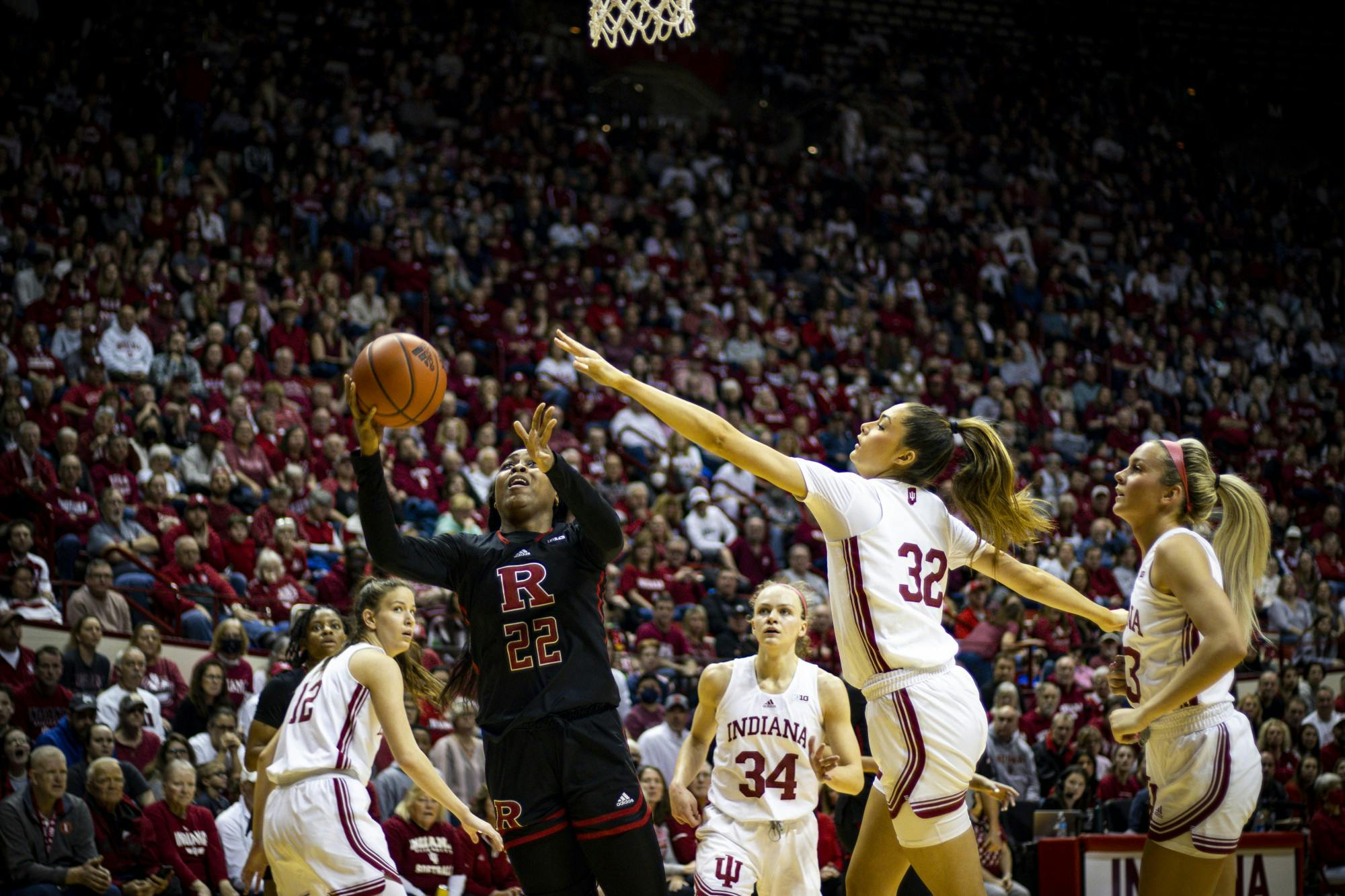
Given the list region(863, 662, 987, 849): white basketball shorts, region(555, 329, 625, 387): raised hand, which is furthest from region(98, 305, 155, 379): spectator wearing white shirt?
region(863, 662, 987, 849): white basketball shorts

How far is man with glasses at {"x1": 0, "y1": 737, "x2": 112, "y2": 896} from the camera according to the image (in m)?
7.18

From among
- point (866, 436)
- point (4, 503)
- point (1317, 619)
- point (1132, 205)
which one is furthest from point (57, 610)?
point (1132, 205)

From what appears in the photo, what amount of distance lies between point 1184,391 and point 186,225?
1215 centimetres

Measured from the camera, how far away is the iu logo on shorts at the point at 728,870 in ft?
16.7

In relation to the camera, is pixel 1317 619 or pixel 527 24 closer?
pixel 1317 619

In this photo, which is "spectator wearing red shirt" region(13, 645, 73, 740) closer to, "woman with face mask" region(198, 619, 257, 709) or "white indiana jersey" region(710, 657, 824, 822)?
"woman with face mask" region(198, 619, 257, 709)

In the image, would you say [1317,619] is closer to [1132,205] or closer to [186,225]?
[1132,205]

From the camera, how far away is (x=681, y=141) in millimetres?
19453

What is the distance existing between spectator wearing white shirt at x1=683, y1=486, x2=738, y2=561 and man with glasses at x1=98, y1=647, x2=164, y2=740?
5.37m

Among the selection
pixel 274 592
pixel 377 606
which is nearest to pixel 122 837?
pixel 274 592

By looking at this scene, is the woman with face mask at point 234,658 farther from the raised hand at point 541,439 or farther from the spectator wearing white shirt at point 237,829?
the raised hand at point 541,439

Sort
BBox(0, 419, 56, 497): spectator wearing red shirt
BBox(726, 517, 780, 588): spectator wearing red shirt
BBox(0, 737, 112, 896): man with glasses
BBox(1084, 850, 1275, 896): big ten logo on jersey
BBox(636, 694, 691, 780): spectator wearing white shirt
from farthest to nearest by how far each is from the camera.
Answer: BBox(726, 517, 780, 588): spectator wearing red shirt, BBox(0, 419, 56, 497): spectator wearing red shirt, BBox(636, 694, 691, 780): spectator wearing white shirt, BBox(1084, 850, 1275, 896): big ten logo on jersey, BBox(0, 737, 112, 896): man with glasses

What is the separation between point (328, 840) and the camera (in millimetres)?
4633

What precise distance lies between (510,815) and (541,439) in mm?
1157
